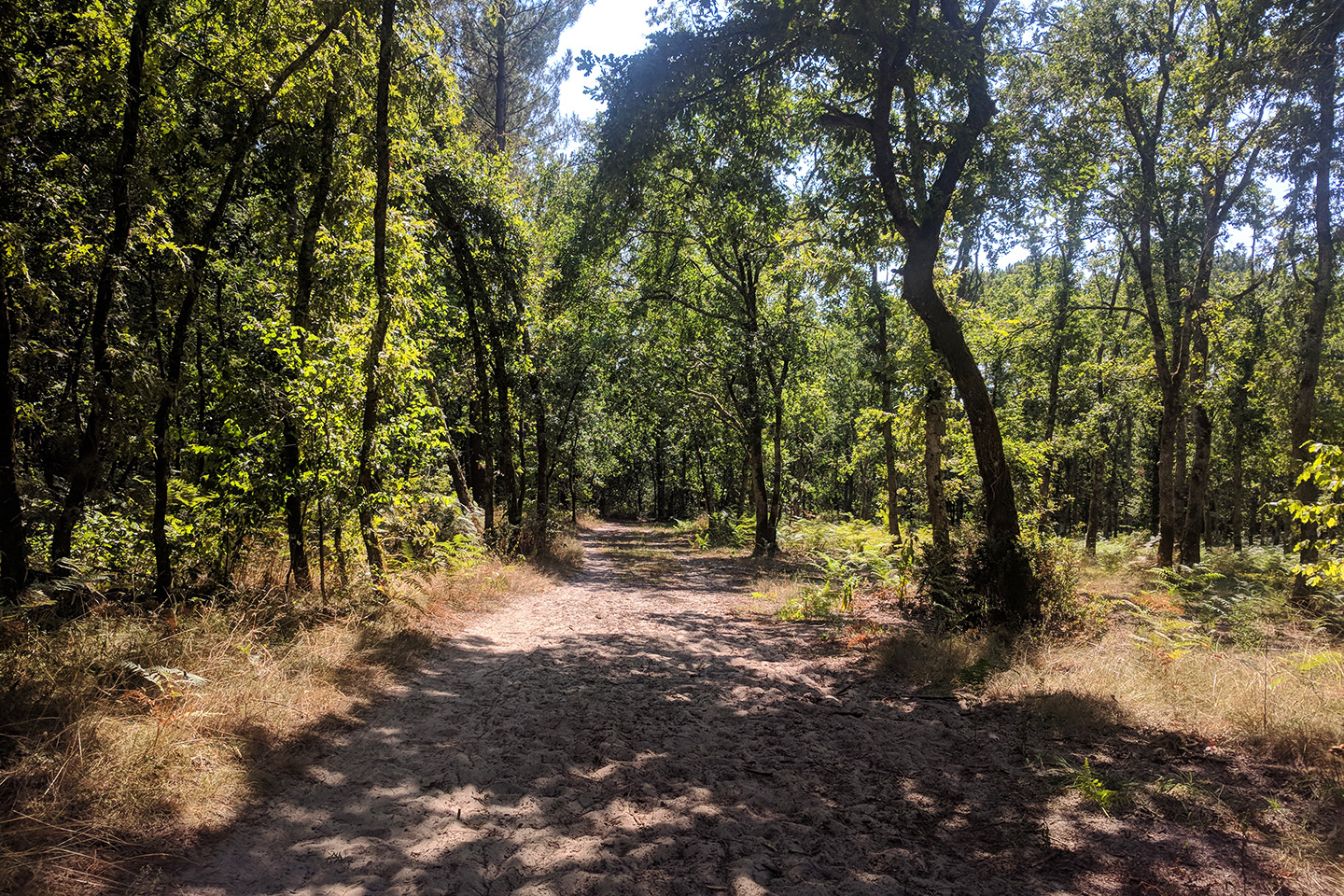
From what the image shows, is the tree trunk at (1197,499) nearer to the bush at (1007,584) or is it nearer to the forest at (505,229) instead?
the forest at (505,229)

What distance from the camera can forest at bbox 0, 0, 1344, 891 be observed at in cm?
526

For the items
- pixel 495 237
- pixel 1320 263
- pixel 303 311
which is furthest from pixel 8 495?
pixel 1320 263

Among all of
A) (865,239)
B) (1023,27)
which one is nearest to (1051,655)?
(865,239)

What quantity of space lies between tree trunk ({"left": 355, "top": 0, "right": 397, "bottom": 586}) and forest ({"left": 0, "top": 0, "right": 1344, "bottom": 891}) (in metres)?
0.04

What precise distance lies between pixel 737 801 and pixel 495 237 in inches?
455

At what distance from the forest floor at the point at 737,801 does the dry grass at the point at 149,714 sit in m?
0.24

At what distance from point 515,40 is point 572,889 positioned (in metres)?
19.6

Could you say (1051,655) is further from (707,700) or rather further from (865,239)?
(865,239)

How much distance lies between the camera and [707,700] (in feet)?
18.3

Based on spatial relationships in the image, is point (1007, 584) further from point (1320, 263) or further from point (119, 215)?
point (1320, 263)

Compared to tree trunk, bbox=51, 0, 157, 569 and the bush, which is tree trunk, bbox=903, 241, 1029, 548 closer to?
the bush

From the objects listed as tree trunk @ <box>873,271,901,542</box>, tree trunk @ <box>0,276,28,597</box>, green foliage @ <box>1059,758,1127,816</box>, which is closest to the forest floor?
green foliage @ <box>1059,758,1127,816</box>

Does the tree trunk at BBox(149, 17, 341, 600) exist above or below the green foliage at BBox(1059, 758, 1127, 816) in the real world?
above

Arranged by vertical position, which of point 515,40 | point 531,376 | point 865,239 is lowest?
point 531,376
